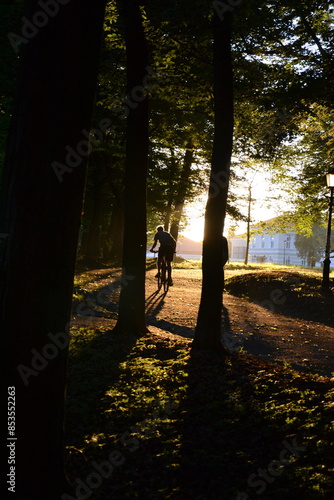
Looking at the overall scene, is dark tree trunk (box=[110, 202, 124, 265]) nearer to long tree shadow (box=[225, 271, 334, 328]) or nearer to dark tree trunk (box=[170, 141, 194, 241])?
dark tree trunk (box=[170, 141, 194, 241])

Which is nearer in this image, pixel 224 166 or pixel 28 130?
pixel 28 130

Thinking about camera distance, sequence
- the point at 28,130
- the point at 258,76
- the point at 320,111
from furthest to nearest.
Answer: the point at 320,111
the point at 258,76
the point at 28,130

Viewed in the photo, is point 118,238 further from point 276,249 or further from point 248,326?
point 276,249

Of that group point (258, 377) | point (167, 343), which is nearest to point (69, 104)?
point (258, 377)

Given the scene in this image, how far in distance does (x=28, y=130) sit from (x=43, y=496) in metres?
2.47

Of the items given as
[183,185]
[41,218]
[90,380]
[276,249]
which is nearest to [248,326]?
[90,380]

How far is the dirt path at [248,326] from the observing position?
8648 millimetres

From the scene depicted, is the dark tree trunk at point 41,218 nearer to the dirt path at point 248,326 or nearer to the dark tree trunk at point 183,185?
the dirt path at point 248,326

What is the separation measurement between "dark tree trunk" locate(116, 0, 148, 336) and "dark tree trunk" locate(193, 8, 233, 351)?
152 cm

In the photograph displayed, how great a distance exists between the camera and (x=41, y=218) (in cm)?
306

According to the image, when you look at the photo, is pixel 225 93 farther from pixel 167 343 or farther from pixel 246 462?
pixel 246 462

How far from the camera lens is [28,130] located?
3055 mm

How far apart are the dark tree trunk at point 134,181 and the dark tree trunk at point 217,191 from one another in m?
1.52

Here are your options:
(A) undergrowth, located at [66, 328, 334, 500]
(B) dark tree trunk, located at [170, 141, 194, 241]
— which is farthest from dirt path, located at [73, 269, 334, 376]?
(B) dark tree trunk, located at [170, 141, 194, 241]
